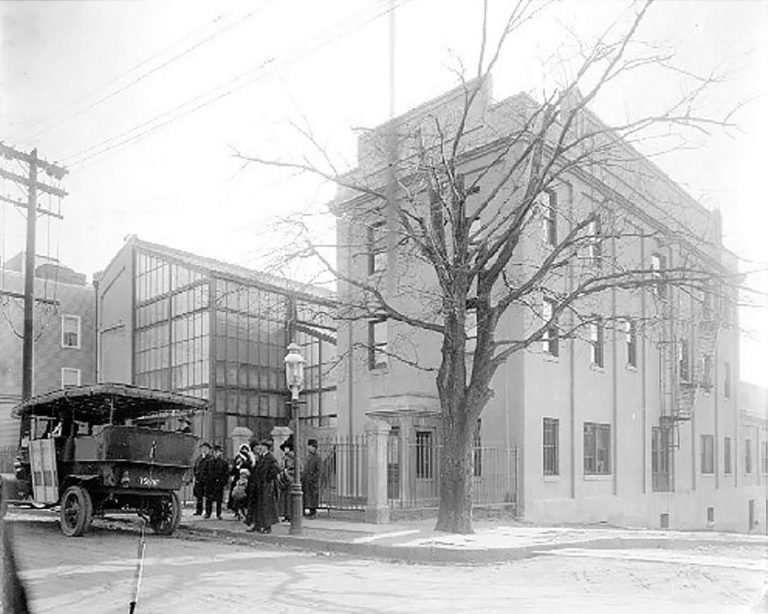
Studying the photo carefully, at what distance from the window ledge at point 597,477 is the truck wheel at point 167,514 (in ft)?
33.6

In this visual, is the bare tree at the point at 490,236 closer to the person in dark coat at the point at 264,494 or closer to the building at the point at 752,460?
the person in dark coat at the point at 264,494

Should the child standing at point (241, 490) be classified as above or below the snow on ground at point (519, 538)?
above

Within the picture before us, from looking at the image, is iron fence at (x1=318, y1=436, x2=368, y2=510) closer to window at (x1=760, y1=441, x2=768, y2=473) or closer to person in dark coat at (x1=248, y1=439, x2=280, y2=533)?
person in dark coat at (x1=248, y1=439, x2=280, y2=533)

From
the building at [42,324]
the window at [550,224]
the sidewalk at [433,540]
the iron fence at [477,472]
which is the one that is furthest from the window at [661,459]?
the building at [42,324]

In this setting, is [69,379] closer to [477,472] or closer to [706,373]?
[477,472]

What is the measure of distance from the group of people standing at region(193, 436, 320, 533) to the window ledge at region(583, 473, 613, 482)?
269 inches

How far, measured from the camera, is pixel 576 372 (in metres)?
21.4

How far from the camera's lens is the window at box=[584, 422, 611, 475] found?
71.8 ft

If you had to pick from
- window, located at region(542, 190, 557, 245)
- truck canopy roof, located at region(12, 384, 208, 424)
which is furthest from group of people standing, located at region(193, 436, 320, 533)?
window, located at region(542, 190, 557, 245)

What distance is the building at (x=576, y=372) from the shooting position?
62.7 ft

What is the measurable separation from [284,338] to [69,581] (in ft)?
64.5

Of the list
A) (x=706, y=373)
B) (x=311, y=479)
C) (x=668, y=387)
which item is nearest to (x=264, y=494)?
(x=311, y=479)

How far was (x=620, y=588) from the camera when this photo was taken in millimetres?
9891

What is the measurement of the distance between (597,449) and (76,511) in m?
12.9
